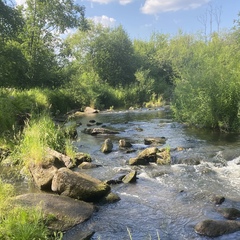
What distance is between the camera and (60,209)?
21.4 feet

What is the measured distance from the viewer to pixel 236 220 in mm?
6582

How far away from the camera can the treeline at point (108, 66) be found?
17.1m

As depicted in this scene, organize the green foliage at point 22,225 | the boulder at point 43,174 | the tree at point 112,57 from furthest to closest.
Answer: the tree at point 112,57
the boulder at point 43,174
the green foliage at point 22,225

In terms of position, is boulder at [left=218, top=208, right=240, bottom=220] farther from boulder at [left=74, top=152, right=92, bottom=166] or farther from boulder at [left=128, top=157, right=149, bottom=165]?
boulder at [left=74, top=152, right=92, bottom=166]

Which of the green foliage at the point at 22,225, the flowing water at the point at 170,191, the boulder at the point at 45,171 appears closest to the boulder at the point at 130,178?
the flowing water at the point at 170,191

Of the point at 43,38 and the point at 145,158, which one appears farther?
the point at 43,38

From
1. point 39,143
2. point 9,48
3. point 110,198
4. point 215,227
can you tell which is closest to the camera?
point 215,227

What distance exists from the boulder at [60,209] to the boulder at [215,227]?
242cm

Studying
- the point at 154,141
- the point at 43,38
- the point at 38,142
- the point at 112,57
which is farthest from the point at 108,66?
the point at 38,142

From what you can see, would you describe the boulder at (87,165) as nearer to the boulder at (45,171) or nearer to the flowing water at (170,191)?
the flowing water at (170,191)

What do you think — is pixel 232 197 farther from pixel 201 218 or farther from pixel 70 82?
pixel 70 82

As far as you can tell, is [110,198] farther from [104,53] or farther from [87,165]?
[104,53]

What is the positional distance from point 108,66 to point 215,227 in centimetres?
4493

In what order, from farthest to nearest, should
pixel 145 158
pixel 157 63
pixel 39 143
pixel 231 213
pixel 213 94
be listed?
1. pixel 157 63
2. pixel 213 94
3. pixel 145 158
4. pixel 39 143
5. pixel 231 213
